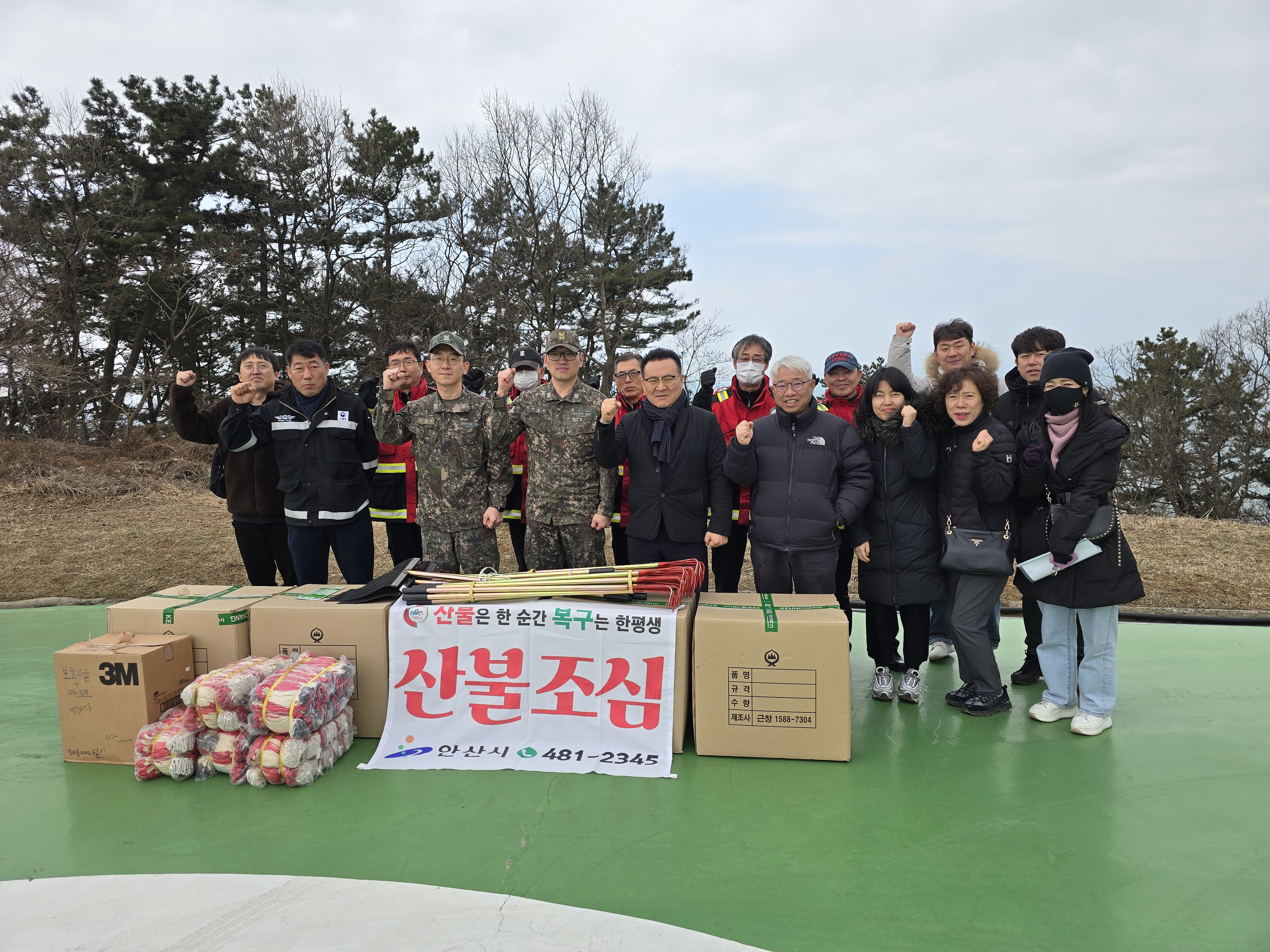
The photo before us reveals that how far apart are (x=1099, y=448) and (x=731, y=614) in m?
1.70

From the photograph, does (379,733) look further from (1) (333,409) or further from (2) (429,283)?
(2) (429,283)

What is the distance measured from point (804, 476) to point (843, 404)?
0.76m

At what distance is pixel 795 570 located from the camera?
11.6ft

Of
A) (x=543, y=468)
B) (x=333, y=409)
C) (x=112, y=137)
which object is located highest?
(x=112, y=137)

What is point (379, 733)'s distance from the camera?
10.3 feet

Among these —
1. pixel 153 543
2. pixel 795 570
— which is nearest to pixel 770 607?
pixel 795 570

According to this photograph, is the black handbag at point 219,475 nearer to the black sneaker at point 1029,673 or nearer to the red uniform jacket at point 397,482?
the red uniform jacket at point 397,482

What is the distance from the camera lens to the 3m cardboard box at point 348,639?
3.12m

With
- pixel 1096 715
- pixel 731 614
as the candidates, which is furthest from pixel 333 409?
pixel 1096 715

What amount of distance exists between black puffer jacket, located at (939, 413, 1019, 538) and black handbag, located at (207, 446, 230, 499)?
3.99 meters

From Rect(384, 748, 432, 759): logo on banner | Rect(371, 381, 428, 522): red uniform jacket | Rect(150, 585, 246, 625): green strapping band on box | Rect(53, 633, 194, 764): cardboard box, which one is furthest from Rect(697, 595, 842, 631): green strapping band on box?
Rect(53, 633, 194, 764): cardboard box

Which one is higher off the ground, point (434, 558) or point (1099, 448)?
point (1099, 448)

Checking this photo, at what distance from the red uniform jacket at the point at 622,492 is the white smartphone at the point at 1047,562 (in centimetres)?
192

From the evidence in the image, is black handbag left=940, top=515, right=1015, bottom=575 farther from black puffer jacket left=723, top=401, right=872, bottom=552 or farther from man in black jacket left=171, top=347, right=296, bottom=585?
man in black jacket left=171, top=347, right=296, bottom=585
